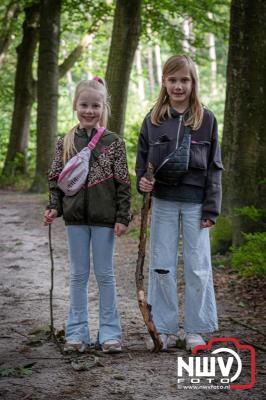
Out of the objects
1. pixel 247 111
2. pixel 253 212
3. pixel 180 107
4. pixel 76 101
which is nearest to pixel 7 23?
pixel 247 111

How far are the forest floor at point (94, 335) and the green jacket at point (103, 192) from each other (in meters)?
1.01

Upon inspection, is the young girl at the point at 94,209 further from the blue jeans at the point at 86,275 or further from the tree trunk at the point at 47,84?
the tree trunk at the point at 47,84

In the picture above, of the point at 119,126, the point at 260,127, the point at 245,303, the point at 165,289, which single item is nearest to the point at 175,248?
the point at 165,289

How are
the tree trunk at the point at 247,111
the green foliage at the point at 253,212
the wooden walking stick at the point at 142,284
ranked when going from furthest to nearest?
1. the tree trunk at the point at 247,111
2. the green foliage at the point at 253,212
3. the wooden walking stick at the point at 142,284

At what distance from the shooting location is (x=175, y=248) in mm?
4871

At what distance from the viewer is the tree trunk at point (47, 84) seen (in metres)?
17.7

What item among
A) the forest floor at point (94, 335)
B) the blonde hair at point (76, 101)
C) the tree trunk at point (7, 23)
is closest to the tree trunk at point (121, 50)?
the forest floor at point (94, 335)

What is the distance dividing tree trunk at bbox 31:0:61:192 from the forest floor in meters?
8.46

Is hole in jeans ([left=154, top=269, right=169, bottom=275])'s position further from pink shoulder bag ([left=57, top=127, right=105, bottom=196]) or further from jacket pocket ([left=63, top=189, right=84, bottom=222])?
pink shoulder bag ([left=57, top=127, right=105, bottom=196])

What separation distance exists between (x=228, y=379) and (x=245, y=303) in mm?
2520

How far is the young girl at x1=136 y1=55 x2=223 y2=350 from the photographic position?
15.4 feet

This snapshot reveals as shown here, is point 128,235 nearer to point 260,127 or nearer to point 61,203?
point 260,127

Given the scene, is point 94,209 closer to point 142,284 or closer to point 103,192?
point 103,192

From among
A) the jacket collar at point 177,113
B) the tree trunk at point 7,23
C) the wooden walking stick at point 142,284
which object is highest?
the tree trunk at point 7,23
